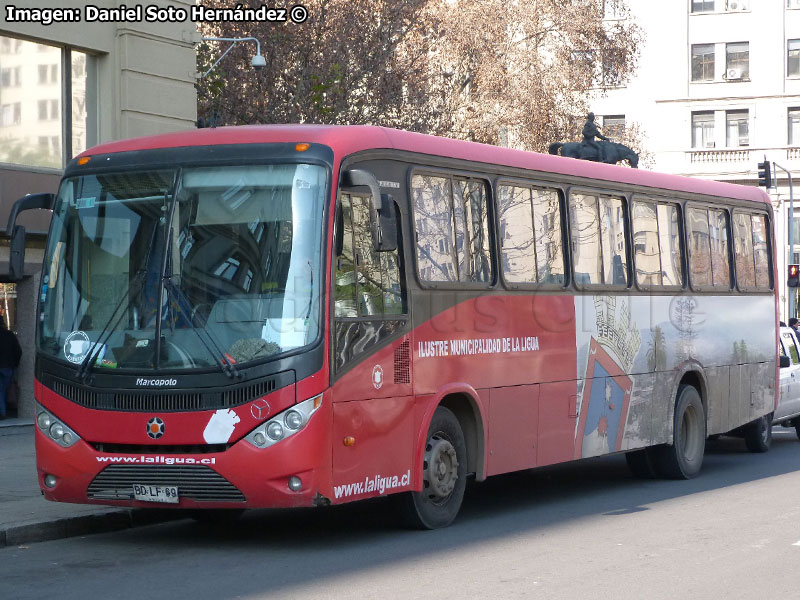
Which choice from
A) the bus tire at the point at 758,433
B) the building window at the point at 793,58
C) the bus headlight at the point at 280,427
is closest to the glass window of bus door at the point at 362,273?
the bus headlight at the point at 280,427

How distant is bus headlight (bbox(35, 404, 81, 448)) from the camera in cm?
961

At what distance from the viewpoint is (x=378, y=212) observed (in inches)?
374

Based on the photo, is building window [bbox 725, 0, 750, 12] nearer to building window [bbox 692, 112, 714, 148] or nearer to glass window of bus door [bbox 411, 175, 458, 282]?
building window [bbox 692, 112, 714, 148]

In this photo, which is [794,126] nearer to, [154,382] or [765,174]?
[765,174]

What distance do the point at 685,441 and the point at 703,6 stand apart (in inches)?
1798

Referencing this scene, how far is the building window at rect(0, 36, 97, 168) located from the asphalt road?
8648mm

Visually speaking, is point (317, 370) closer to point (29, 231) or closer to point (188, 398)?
point (188, 398)

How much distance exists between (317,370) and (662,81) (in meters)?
51.2

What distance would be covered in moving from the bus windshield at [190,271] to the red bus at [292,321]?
1 centimetres

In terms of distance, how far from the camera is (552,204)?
1245 cm

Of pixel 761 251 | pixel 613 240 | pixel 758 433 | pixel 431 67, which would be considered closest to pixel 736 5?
pixel 431 67

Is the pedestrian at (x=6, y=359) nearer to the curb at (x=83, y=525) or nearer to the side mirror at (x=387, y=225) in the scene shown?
the curb at (x=83, y=525)

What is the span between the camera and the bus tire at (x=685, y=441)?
14719mm

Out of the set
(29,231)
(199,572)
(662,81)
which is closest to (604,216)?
(199,572)
